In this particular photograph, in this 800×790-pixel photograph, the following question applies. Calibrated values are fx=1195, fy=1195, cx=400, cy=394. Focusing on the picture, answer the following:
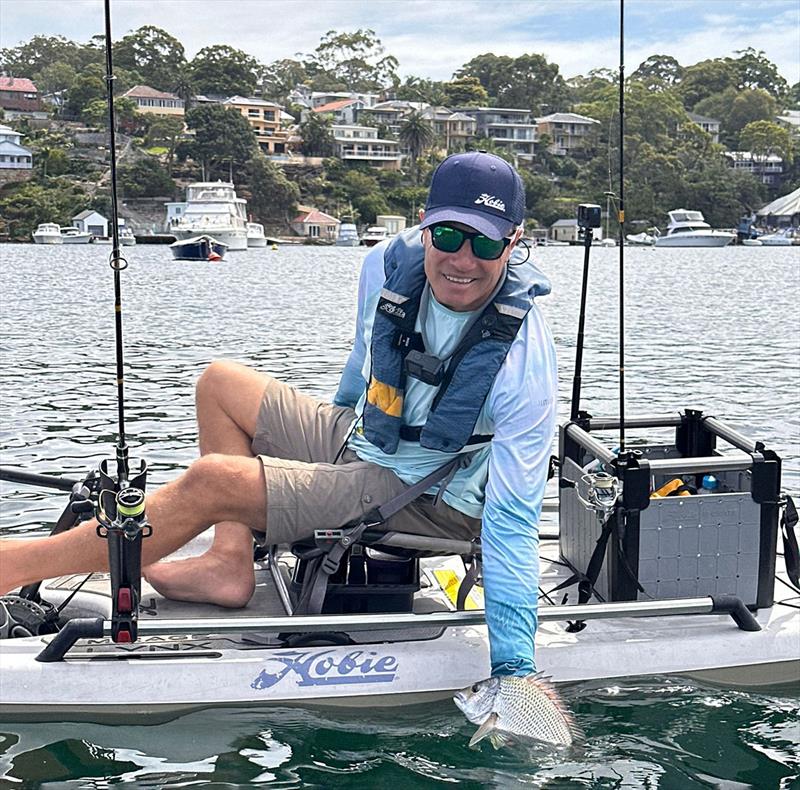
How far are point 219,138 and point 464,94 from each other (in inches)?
1814

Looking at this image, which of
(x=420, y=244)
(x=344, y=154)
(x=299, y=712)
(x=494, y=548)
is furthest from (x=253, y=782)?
(x=344, y=154)

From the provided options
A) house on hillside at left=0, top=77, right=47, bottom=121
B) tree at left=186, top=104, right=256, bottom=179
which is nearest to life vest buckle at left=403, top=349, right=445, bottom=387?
tree at left=186, top=104, right=256, bottom=179

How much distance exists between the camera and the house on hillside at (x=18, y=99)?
12038cm

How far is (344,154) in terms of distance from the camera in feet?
381

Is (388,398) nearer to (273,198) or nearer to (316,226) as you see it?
(316,226)

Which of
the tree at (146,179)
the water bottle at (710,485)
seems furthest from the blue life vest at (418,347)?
the tree at (146,179)

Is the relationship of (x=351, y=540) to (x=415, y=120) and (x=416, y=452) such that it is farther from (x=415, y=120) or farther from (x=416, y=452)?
(x=415, y=120)

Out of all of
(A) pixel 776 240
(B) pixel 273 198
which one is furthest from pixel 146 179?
(A) pixel 776 240

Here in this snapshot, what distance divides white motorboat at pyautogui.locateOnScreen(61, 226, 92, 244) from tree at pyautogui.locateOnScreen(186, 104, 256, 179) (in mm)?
20751

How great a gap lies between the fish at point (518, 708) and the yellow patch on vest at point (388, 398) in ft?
3.50

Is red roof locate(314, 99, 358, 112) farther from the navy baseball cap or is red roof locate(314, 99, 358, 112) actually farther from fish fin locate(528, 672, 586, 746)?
fish fin locate(528, 672, 586, 746)

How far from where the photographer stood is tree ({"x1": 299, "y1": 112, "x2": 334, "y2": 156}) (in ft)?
376

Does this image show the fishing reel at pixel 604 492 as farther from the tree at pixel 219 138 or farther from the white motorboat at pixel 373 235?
the tree at pixel 219 138

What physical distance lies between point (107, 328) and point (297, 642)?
1983cm
